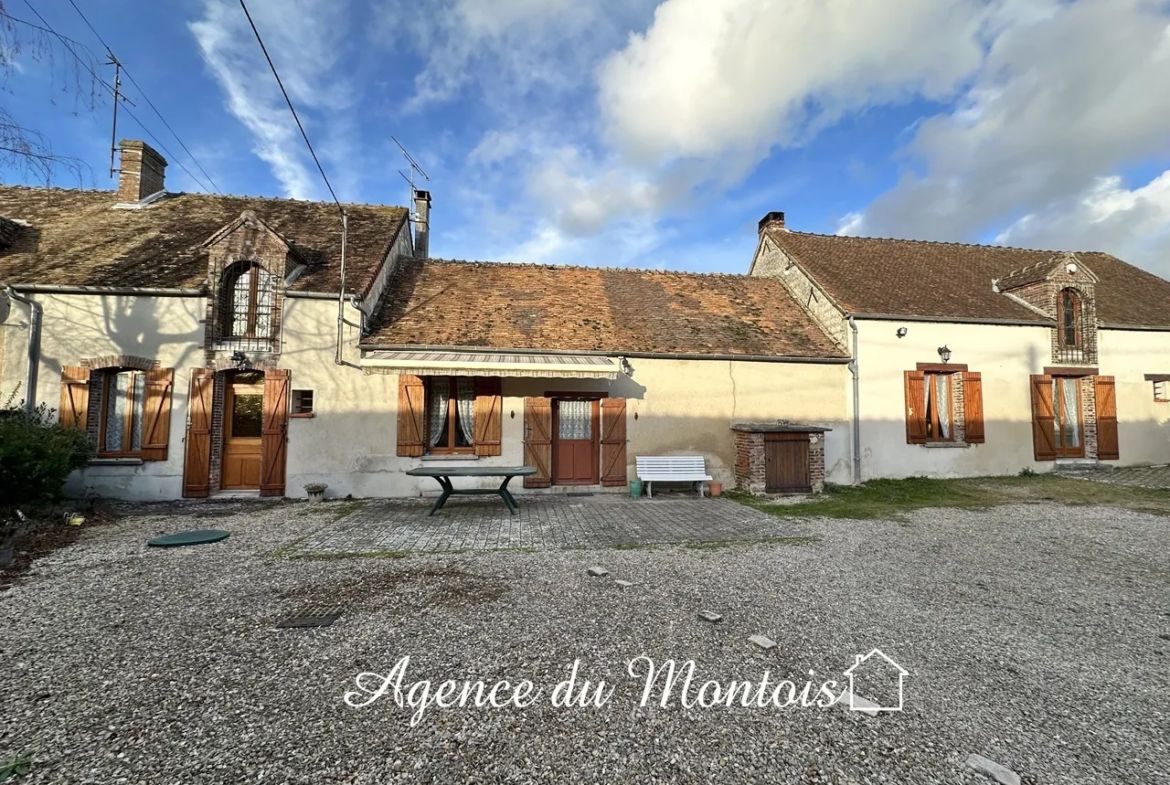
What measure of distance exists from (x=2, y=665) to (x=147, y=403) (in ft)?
25.5

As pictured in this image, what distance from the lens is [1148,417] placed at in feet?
44.0

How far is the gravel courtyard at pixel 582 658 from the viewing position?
2621 mm

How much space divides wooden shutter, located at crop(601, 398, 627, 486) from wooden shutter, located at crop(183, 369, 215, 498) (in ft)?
26.9

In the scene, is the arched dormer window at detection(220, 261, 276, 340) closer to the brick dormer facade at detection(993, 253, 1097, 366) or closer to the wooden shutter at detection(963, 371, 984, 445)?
the wooden shutter at detection(963, 371, 984, 445)

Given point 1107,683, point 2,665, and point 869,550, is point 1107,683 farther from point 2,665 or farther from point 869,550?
point 2,665

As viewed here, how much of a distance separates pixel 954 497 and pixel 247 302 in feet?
52.3

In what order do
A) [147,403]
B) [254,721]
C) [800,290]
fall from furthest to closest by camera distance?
[800,290]
[147,403]
[254,721]

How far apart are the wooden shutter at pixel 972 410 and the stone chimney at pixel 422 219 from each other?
55.5 feet

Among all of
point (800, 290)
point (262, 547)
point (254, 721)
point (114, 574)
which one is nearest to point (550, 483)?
point (262, 547)

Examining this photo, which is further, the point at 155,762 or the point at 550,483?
the point at 550,483

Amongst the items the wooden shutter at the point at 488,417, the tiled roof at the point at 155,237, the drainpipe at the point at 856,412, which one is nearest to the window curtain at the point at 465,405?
the wooden shutter at the point at 488,417

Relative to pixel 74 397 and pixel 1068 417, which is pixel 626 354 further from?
pixel 1068 417

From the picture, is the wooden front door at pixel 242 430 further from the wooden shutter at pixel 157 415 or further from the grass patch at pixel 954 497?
the grass patch at pixel 954 497

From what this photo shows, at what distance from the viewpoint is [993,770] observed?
99.4 inches
